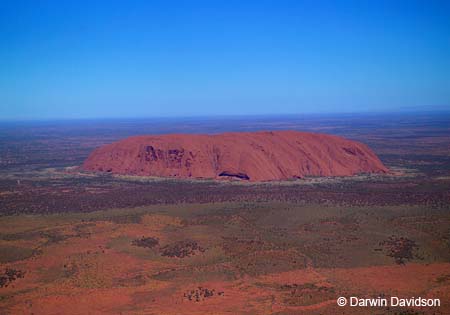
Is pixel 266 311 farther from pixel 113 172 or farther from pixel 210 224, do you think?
pixel 113 172

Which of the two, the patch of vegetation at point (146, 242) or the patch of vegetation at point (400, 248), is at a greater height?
the patch of vegetation at point (146, 242)

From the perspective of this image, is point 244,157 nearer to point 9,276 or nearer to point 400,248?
point 400,248

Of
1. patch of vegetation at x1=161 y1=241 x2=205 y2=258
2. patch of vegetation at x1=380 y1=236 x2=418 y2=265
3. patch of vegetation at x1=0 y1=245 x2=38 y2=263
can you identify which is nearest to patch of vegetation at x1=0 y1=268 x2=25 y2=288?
patch of vegetation at x1=0 y1=245 x2=38 y2=263

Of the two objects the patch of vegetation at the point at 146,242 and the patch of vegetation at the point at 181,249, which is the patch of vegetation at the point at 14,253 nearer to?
the patch of vegetation at the point at 146,242

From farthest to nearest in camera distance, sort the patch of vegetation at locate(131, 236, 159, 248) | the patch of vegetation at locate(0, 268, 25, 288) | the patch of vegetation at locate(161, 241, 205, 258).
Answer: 1. the patch of vegetation at locate(131, 236, 159, 248)
2. the patch of vegetation at locate(161, 241, 205, 258)
3. the patch of vegetation at locate(0, 268, 25, 288)

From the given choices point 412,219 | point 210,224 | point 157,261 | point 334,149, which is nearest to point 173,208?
point 210,224

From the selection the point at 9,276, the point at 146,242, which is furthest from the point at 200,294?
the point at 9,276

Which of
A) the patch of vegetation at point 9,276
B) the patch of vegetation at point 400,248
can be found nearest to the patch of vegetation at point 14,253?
the patch of vegetation at point 9,276

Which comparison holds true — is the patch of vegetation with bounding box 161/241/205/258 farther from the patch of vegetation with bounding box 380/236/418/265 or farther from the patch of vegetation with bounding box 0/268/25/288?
the patch of vegetation with bounding box 380/236/418/265
